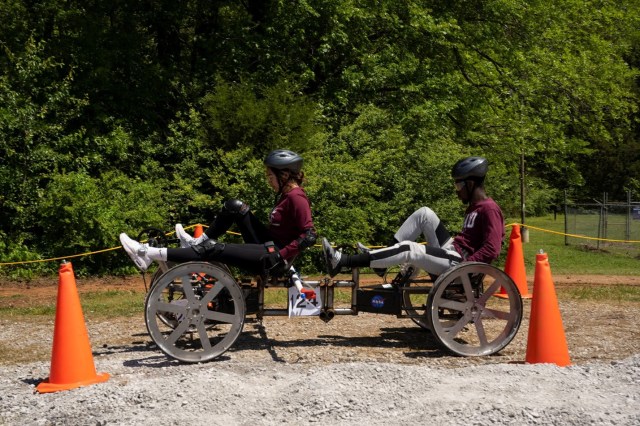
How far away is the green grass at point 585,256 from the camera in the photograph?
20.7 m

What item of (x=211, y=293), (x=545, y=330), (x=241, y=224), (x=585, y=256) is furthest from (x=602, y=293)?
(x=585, y=256)

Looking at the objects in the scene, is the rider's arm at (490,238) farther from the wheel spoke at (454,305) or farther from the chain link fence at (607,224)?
the chain link fence at (607,224)

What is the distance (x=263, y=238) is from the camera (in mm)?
8031

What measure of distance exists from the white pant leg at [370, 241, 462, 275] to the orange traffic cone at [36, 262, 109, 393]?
2.71 meters

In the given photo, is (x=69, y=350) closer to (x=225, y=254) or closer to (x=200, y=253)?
(x=200, y=253)

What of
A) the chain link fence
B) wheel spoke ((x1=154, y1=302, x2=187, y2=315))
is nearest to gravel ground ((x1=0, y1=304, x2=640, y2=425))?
wheel spoke ((x1=154, y1=302, x2=187, y2=315))

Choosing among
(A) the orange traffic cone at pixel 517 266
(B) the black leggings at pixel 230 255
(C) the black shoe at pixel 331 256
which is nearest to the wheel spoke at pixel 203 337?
(B) the black leggings at pixel 230 255

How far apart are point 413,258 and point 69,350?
3240 mm

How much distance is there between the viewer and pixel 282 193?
7984 mm

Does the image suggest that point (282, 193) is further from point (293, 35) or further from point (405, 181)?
point (293, 35)

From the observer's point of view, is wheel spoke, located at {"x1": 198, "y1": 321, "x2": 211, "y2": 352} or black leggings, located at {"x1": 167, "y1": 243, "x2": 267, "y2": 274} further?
black leggings, located at {"x1": 167, "y1": 243, "x2": 267, "y2": 274}

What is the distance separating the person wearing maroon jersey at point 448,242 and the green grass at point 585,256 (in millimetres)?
11284

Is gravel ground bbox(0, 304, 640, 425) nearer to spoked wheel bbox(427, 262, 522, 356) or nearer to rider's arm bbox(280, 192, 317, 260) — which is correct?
spoked wheel bbox(427, 262, 522, 356)

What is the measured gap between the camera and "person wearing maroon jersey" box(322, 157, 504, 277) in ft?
25.6
